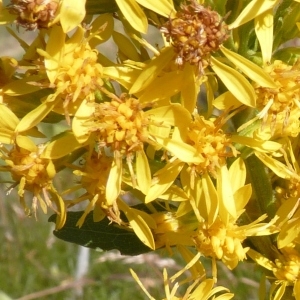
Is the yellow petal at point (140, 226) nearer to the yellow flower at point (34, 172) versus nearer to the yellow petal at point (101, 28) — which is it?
the yellow flower at point (34, 172)

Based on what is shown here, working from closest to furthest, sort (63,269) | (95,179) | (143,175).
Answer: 1. (143,175)
2. (95,179)
3. (63,269)

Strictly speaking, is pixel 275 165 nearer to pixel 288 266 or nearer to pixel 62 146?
pixel 288 266

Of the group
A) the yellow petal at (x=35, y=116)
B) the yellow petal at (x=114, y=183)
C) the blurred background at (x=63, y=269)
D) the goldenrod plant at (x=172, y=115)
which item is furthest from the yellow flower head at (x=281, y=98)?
the blurred background at (x=63, y=269)

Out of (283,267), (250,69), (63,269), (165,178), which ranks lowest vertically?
(63,269)

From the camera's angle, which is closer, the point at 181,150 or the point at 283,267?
the point at 181,150

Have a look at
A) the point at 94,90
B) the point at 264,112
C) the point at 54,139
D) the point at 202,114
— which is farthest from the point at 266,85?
the point at 54,139

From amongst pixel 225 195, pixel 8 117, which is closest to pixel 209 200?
pixel 225 195

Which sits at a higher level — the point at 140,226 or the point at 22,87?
the point at 22,87

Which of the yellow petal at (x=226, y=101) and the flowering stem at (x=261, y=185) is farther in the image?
the flowering stem at (x=261, y=185)
